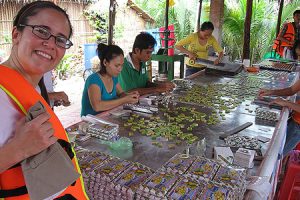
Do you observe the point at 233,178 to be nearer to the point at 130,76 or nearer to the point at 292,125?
the point at 292,125

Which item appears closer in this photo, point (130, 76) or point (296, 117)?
point (296, 117)

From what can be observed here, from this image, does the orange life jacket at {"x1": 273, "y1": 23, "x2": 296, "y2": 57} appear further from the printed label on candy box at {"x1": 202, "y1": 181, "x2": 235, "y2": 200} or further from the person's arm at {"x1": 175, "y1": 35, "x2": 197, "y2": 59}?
the printed label on candy box at {"x1": 202, "y1": 181, "x2": 235, "y2": 200}

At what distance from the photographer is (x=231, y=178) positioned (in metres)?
1.57

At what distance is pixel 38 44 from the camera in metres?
1.25

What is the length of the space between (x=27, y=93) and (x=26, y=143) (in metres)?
0.22

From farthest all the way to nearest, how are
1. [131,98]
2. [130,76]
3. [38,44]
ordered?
[130,76], [131,98], [38,44]

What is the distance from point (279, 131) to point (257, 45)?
1163 cm

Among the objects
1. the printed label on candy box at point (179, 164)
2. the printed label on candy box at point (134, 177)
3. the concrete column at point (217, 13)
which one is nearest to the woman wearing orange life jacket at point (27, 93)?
the printed label on candy box at point (134, 177)

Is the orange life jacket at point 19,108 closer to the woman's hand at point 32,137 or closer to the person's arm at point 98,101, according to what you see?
the woman's hand at point 32,137

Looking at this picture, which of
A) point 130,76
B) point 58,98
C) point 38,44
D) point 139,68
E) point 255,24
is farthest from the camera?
point 255,24

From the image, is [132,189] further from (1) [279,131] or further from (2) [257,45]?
(2) [257,45]

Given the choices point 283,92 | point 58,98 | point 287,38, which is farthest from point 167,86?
point 287,38

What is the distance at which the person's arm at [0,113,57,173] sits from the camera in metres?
0.97

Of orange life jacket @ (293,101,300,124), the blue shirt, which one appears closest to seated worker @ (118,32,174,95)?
the blue shirt
